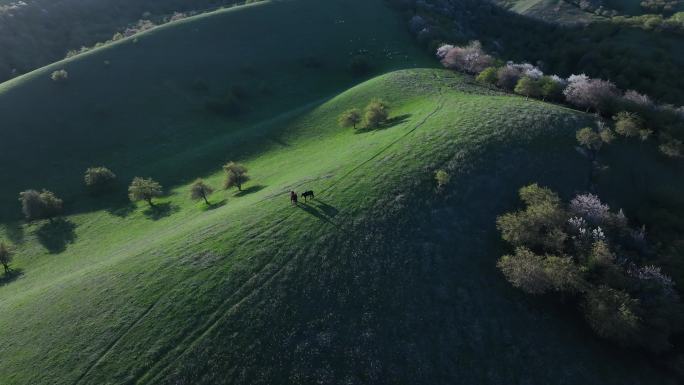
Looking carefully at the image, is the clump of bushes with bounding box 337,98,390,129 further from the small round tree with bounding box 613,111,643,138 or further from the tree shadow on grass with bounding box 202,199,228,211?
the small round tree with bounding box 613,111,643,138

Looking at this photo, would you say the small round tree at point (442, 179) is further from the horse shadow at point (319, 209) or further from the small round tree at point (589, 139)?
the small round tree at point (589, 139)

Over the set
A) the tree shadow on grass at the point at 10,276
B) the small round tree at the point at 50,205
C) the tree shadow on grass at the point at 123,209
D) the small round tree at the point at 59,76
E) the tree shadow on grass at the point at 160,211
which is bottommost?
the tree shadow on grass at the point at 160,211

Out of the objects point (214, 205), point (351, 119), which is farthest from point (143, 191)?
point (351, 119)

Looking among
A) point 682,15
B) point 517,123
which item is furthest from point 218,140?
point 682,15

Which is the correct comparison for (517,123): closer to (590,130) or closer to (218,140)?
(590,130)

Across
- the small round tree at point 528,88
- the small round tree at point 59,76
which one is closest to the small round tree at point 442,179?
the small round tree at point 528,88

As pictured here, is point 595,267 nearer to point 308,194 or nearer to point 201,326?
point 308,194

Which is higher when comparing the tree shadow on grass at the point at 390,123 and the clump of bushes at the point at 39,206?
the clump of bushes at the point at 39,206
